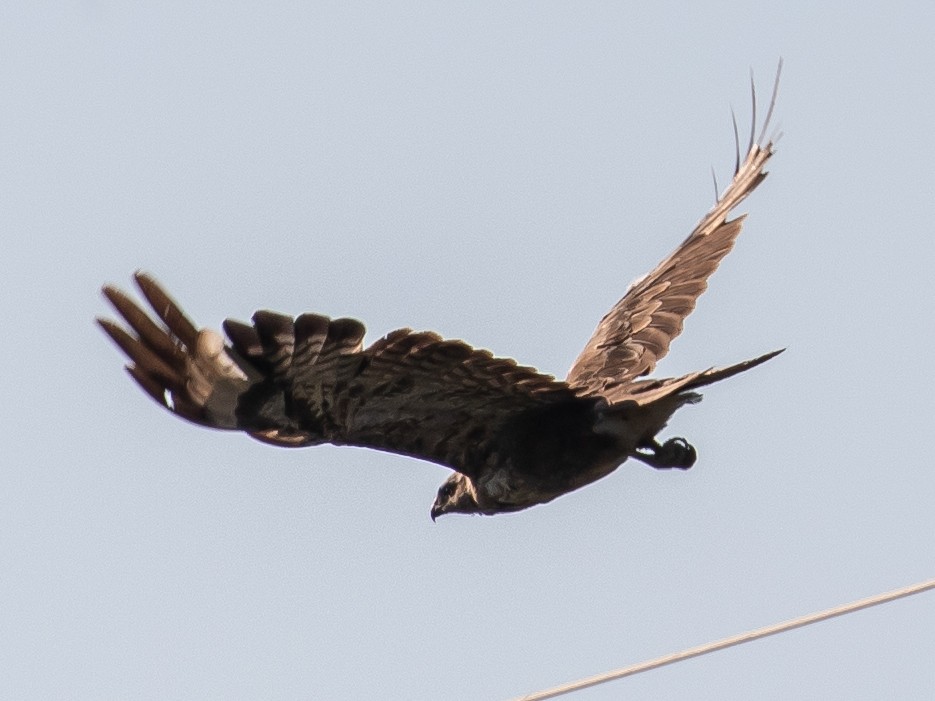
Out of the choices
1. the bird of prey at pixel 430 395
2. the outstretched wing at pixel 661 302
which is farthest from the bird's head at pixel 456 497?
the outstretched wing at pixel 661 302

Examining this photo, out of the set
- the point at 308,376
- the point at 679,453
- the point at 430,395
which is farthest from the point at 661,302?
the point at 308,376

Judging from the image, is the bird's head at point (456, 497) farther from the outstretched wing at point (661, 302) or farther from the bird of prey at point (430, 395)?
the outstretched wing at point (661, 302)

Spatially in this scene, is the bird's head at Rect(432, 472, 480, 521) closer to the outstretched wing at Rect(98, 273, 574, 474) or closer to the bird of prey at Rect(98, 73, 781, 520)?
the bird of prey at Rect(98, 73, 781, 520)

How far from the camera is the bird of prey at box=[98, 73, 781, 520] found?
6.08 meters

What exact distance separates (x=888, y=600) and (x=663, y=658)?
0.69 metres

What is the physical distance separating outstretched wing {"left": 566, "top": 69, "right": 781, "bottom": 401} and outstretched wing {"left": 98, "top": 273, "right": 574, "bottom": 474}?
980 millimetres

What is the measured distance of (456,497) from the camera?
796 centimetres

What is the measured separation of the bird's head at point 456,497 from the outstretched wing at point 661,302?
701 mm

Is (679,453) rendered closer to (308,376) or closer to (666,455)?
(666,455)

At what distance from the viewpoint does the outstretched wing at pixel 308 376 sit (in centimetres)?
604

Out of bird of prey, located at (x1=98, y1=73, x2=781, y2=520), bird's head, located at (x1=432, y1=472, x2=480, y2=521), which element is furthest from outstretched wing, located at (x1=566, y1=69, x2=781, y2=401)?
bird's head, located at (x1=432, y1=472, x2=480, y2=521)

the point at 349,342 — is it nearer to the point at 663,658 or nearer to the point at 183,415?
the point at 183,415

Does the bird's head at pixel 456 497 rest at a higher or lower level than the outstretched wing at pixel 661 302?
lower

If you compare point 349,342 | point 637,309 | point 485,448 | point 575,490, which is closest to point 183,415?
point 349,342
